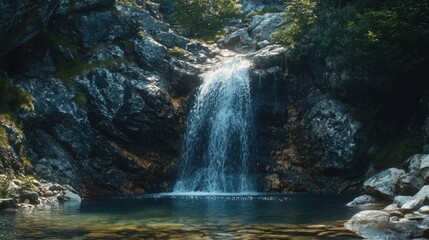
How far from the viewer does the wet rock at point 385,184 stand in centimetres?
2030

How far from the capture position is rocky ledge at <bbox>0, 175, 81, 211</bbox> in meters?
19.7

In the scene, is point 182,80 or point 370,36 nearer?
point 370,36

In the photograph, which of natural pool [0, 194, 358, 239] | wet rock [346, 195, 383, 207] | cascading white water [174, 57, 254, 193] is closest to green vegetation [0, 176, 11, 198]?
natural pool [0, 194, 358, 239]

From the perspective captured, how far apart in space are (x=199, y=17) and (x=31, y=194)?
3727 cm

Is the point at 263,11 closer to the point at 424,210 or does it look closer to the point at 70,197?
the point at 70,197

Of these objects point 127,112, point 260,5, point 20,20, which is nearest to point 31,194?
point 20,20

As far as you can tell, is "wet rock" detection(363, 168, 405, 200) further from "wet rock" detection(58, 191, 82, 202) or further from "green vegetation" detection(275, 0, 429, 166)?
"wet rock" detection(58, 191, 82, 202)

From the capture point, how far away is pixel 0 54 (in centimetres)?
2822

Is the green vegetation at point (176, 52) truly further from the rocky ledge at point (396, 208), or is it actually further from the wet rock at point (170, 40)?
the rocky ledge at point (396, 208)

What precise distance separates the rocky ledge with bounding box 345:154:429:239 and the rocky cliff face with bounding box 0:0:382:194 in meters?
8.89

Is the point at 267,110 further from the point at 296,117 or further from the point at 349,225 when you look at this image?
the point at 349,225

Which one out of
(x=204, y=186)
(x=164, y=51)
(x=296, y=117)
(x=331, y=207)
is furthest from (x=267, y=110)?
(x=331, y=207)

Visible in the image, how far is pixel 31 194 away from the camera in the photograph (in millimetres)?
21188

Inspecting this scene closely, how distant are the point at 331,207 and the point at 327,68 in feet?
50.0
